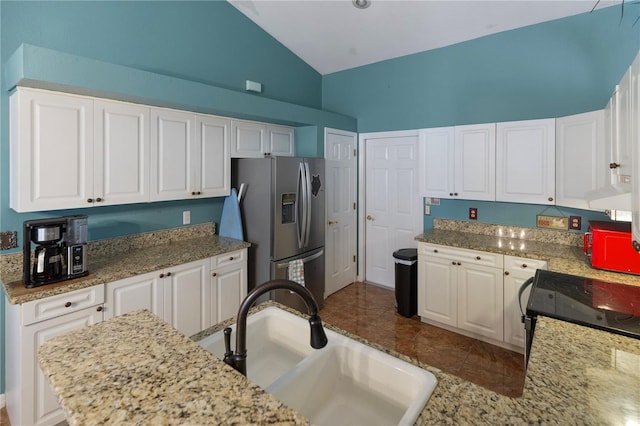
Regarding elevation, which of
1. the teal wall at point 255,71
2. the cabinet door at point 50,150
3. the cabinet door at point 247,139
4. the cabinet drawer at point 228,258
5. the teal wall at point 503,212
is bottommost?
the cabinet drawer at point 228,258

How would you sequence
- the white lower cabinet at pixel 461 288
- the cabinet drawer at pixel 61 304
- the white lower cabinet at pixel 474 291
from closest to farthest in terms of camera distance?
the cabinet drawer at pixel 61 304 < the white lower cabinet at pixel 474 291 < the white lower cabinet at pixel 461 288

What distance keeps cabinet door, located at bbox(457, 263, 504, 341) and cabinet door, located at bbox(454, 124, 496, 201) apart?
740 millimetres

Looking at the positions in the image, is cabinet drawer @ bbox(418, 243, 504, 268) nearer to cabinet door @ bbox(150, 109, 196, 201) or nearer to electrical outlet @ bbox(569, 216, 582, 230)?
electrical outlet @ bbox(569, 216, 582, 230)

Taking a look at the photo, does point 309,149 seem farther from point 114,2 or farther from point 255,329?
point 255,329

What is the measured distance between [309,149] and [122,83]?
208 cm

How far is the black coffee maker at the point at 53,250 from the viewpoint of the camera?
194 centimetres

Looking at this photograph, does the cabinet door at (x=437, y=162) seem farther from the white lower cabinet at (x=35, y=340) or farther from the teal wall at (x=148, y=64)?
the white lower cabinet at (x=35, y=340)

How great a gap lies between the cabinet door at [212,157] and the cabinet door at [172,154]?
7 cm

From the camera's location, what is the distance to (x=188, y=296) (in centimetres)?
266

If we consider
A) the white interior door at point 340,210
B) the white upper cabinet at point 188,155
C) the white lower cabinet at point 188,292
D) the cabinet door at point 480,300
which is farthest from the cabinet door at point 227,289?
the cabinet door at point 480,300

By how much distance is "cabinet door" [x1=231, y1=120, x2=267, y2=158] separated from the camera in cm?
324

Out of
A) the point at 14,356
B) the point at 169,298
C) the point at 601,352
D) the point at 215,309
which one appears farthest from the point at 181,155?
the point at 601,352

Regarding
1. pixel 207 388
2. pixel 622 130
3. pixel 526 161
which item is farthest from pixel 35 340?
pixel 526 161

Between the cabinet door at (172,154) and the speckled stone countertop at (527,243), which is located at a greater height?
the cabinet door at (172,154)
